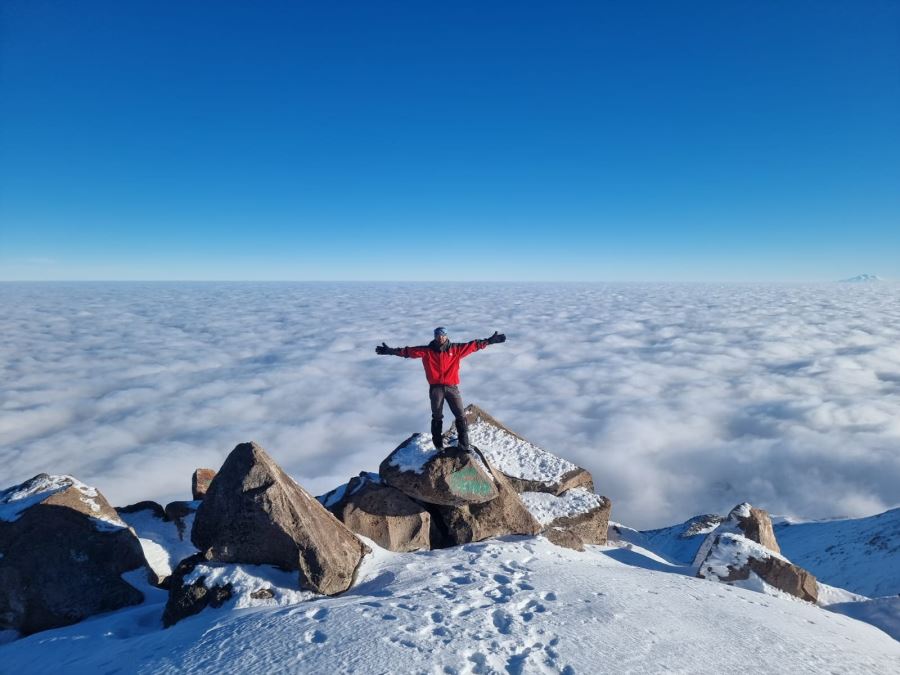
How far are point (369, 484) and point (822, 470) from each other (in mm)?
58148

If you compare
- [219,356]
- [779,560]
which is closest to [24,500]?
[779,560]

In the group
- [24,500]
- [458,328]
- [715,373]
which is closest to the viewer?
[24,500]

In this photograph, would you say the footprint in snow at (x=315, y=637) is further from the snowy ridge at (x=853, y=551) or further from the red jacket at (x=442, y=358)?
the snowy ridge at (x=853, y=551)

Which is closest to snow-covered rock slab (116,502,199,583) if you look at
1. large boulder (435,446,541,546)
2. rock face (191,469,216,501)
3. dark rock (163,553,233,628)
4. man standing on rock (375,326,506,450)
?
rock face (191,469,216,501)

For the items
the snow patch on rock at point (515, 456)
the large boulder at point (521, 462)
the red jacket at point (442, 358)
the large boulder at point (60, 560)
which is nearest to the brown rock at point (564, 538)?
the large boulder at point (521, 462)

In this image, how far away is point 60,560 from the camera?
704 centimetres

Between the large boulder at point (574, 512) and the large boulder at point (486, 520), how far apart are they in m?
0.82

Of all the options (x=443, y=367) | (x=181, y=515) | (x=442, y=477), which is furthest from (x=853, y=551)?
(x=181, y=515)

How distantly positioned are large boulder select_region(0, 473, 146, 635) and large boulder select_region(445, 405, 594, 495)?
6.27 m

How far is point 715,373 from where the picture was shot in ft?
267

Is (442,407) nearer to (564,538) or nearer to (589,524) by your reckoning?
(564,538)

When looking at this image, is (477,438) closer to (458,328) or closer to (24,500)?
(24,500)

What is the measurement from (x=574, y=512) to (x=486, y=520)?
8.90 ft

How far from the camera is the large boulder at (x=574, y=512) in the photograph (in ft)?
32.9
